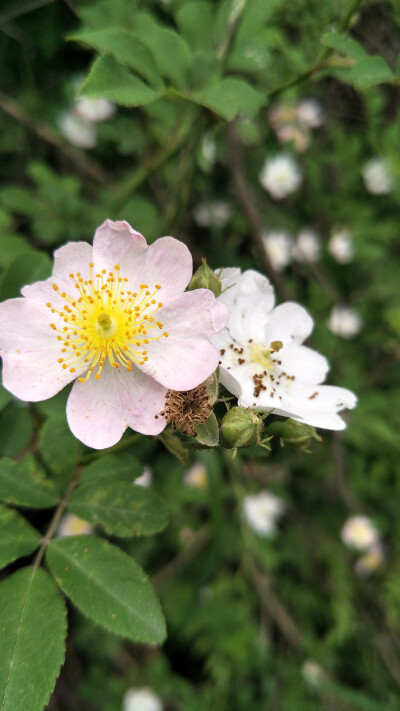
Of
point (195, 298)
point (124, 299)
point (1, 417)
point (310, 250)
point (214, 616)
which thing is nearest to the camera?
point (195, 298)

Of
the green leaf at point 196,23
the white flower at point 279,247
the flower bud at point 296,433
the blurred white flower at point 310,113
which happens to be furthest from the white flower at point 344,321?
the flower bud at point 296,433

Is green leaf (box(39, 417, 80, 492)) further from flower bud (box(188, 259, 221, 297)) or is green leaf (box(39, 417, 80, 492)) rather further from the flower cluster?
flower bud (box(188, 259, 221, 297))

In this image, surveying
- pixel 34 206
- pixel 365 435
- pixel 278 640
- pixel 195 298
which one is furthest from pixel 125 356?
pixel 278 640

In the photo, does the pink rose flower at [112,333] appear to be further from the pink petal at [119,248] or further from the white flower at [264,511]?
the white flower at [264,511]

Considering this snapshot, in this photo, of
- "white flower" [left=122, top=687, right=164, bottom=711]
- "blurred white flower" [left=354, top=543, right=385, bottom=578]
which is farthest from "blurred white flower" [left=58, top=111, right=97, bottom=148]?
"white flower" [left=122, top=687, right=164, bottom=711]

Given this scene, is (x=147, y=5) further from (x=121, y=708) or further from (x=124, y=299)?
(x=121, y=708)

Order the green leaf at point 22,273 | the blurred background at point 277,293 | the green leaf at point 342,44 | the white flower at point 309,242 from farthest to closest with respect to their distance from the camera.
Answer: the white flower at point 309,242, the blurred background at point 277,293, the green leaf at point 22,273, the green leaf at point 342,44
